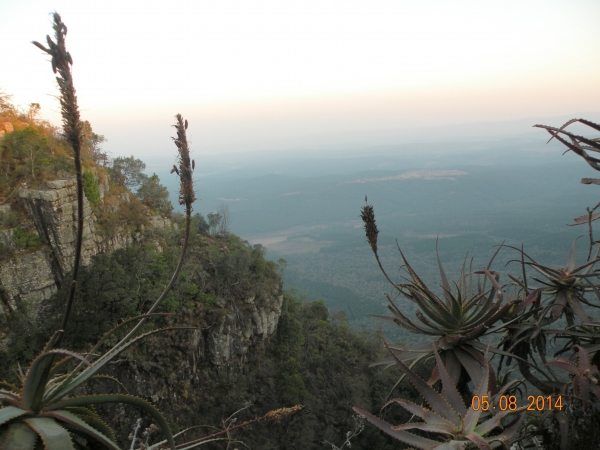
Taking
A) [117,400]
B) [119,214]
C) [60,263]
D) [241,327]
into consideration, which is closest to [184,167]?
[117,400]

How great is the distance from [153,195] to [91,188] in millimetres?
6257

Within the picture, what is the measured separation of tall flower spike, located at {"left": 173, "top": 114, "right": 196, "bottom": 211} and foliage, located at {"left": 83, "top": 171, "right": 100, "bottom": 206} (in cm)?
1523

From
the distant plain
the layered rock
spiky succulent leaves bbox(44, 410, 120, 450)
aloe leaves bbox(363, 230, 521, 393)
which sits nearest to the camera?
spiky succulent leaves bbox(44, 410, 120, 450)

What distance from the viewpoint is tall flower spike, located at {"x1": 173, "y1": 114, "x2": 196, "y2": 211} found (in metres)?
2.16

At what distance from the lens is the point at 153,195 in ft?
73.0

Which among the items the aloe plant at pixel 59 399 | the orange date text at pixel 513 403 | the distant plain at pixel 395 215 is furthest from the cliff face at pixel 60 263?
the distant plain at pixel 395 215

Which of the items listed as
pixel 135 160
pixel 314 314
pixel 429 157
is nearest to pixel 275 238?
pixel 314 314

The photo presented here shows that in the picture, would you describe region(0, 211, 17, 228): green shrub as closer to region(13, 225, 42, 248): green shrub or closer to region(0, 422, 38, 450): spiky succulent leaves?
region(13, 225, 42, 248): green shrub

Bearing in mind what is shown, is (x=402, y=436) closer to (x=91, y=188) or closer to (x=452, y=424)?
(x=452, y=424)

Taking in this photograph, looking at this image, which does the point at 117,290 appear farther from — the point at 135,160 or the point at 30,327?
the point at 135,160

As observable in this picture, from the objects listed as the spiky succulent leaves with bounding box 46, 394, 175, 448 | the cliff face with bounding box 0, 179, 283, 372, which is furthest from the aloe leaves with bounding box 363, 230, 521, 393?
the cliff face with bounding box 0, 179, 283, 372

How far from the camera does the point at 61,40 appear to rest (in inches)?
63.0

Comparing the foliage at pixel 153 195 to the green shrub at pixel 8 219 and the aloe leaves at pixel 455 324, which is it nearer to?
the green shrub at pixel 8 219

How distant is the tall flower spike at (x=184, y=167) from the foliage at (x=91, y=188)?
15.2 m
